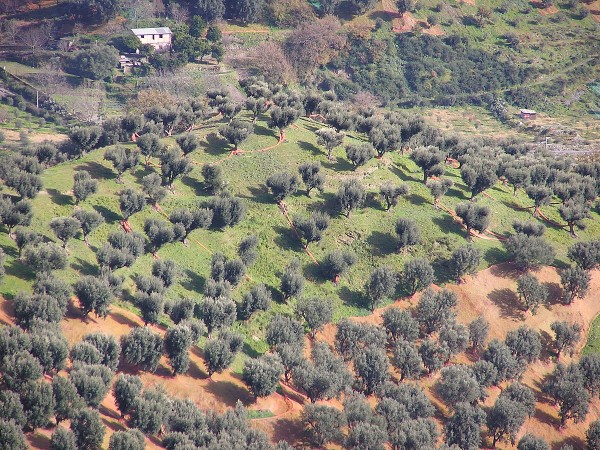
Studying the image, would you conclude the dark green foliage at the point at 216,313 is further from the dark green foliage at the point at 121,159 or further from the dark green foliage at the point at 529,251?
the dark green foliage at the point at 529,251

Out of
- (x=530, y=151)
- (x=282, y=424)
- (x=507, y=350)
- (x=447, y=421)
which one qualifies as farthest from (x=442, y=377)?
(x=530, y=151)

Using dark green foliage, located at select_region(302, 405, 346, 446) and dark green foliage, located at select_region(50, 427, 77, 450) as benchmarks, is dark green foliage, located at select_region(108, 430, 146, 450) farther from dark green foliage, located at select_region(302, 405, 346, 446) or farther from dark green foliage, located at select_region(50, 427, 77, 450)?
dark green foliage, located at select_region(302, 405, 346, 446)

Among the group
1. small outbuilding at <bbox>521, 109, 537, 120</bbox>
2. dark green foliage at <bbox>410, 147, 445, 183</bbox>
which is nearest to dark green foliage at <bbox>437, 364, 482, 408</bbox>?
dark green foliage at <bbox>410, 147, 445, 183</bbox>

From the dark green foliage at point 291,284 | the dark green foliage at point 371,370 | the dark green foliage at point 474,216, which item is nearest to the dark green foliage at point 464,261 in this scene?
the dark green foliage at point 474,216

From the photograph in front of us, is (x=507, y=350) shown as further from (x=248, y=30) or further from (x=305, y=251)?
(x=248, y=30)

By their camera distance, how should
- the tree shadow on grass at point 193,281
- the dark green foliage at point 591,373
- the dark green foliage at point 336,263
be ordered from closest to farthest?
the dark green foliage at point 591,373 < the tree shadow on grass at point 193,281 < the dark green foliage at point 336,263
